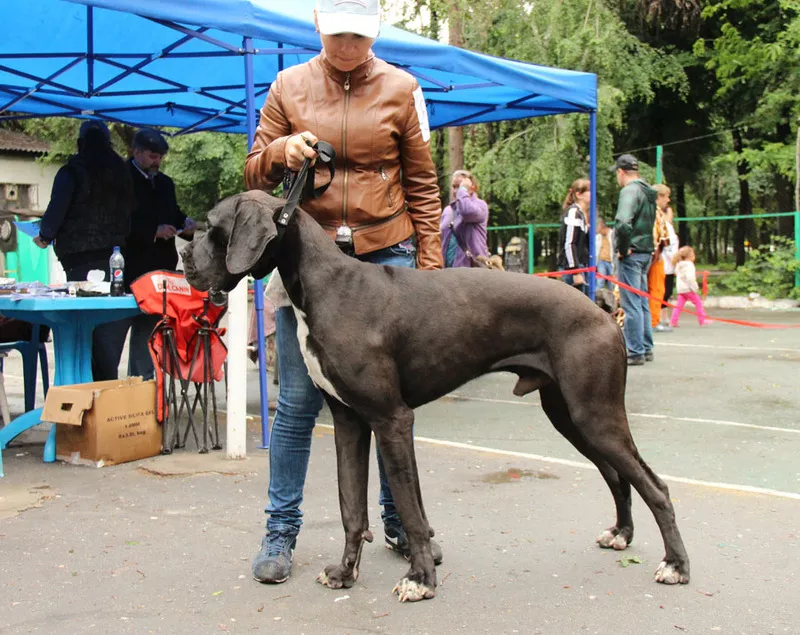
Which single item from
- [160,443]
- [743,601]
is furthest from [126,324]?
[743,601]

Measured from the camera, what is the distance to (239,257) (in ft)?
10.2

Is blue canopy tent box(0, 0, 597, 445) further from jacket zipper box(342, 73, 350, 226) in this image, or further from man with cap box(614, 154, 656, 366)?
jacket zipper box(342, 73, 350, 226)

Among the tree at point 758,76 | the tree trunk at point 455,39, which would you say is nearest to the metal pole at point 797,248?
the tree at point 758,76

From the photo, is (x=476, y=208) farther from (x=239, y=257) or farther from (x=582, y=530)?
(x=239, y=257)

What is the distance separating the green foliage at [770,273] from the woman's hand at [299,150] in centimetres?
1654

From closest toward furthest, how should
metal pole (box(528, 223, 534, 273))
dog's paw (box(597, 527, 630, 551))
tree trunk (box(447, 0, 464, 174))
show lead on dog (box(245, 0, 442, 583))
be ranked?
show lead on dog (box(245, 0, 442, 583))
dog's paw (box(597, 527, 630, 551))
tree trunk (box(447, 0, 464, 174))
metal pole (box(528, 223, 534, 273))

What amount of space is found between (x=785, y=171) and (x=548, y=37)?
656 cm

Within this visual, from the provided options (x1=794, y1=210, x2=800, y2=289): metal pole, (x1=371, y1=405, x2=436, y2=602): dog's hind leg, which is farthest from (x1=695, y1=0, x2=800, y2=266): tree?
(x1=371, y1=405, x2=436, y2=602): dog's hind leg

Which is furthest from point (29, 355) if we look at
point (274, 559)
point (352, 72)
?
point (352, 72)

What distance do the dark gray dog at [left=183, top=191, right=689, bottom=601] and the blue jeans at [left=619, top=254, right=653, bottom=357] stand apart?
6.52 meters

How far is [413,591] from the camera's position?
330 centimetres

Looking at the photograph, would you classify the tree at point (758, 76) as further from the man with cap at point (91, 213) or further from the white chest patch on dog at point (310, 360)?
the white chest patch on dog at point (310, 360)

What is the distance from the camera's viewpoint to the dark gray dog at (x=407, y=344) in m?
3.18

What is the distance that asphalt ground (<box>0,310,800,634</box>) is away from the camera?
3184 millimetres
